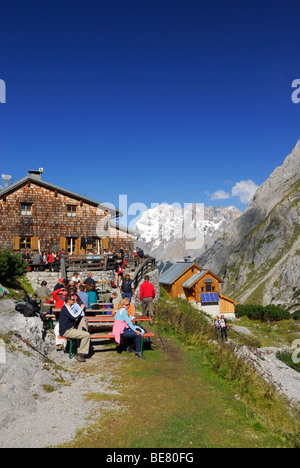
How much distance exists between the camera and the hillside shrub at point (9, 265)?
57.0 ft

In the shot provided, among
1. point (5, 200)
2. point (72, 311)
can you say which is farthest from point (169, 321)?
point (5, 200)

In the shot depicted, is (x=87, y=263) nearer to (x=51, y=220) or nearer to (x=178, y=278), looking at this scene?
(x=51, y=220)

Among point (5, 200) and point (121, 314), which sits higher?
point (5, 200)

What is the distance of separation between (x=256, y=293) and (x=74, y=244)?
97.4 m

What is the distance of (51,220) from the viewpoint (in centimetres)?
3122

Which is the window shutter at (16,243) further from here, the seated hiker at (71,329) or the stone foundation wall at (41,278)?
the seated hiker at (71,329)

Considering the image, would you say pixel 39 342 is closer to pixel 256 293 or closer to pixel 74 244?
pixel 74 244

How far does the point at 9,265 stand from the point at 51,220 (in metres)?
13.5

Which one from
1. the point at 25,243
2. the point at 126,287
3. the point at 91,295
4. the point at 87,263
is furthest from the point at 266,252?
the point at 91,295

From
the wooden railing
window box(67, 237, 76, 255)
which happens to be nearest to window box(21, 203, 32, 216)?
window box(67, 237, 76, 255)

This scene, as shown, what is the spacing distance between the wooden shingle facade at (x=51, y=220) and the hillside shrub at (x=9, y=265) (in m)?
11.1

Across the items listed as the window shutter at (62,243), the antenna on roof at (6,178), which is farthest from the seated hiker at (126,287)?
the antenna on roof at (6,178)

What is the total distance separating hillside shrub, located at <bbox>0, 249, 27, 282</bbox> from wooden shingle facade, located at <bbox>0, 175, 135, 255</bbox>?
11060mm
